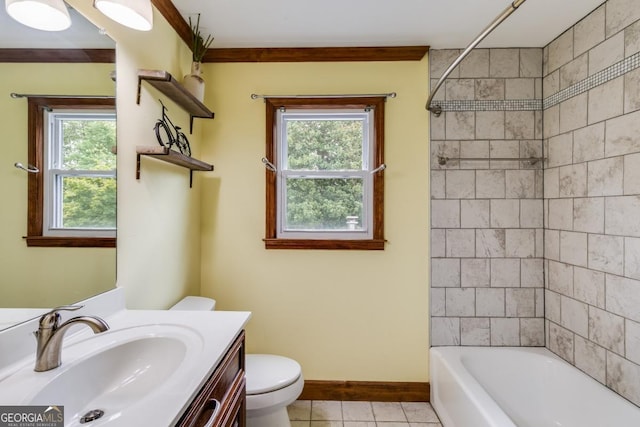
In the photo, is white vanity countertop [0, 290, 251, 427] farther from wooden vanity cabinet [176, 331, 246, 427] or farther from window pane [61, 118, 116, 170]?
window pane [61, 118, 116, 170]

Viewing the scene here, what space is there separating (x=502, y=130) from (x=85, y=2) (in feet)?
7.38

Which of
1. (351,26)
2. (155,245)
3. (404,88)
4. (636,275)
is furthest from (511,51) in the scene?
(155,245)

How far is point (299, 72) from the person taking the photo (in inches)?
80.2

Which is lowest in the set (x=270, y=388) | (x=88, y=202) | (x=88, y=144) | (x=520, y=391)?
(x=520, y=391)

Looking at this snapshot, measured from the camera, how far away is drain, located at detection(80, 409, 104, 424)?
768mm

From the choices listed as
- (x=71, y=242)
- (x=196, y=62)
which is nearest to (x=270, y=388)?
(x=71, y=242)

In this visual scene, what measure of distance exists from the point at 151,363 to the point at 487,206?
6.61 feet

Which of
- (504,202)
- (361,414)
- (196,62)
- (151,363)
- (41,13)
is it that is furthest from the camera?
(504,202)

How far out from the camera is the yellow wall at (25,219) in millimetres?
811

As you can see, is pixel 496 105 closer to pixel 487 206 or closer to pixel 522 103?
pixel 522 103

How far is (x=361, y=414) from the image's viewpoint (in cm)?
189

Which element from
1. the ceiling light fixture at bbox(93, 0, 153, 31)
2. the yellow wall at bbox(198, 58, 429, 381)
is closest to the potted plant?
the yellow wall at bbox(198, 58, 429, 381)

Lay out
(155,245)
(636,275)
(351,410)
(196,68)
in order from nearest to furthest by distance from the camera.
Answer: (636,275) → (155,245) → (196,68) → (351,410)

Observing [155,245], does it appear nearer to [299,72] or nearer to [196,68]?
[196,68]
